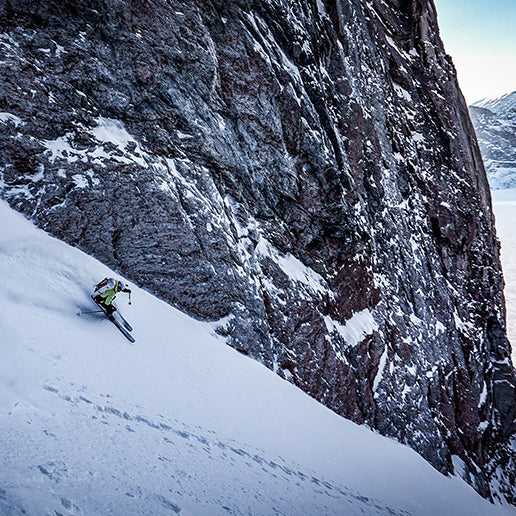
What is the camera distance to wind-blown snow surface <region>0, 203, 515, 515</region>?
10.8 ft

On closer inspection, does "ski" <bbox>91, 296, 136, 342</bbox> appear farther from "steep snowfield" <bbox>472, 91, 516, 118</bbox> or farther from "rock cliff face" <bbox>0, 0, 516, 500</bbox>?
"steep snowfield" <bbox>472, 91, 516, 118</bbox>

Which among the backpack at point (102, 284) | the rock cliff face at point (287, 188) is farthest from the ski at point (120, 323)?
the rock cliff face at point (287, 188)

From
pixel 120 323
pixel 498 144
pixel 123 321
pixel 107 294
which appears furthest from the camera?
pixel 498 144

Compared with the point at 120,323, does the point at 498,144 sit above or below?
above

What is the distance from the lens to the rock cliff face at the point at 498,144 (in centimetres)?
9138

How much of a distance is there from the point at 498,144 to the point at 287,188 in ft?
377

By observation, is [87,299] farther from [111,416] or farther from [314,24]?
[314,24]

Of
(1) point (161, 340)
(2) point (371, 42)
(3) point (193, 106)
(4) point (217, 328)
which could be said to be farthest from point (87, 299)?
(2) point (371, 42)

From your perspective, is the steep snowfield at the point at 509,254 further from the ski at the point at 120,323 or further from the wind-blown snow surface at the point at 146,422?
the ski at the point at 120,323

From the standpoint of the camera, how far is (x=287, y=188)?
11.1m

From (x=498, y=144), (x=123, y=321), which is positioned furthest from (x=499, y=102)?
(x=123, y=321)

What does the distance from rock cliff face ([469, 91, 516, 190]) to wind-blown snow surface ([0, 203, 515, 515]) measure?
107910mm

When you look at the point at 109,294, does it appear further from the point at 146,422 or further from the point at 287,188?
the point at 287,188

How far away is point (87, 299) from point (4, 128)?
167 inches
